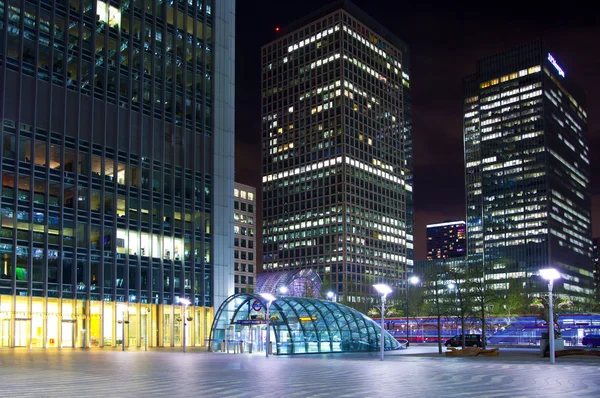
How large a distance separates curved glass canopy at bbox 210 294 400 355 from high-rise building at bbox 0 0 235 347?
34.7ft

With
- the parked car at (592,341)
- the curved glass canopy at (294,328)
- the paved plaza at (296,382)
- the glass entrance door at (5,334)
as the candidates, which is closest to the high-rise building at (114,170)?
the glass entrance door at (5,334)

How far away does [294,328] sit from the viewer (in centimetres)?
5972

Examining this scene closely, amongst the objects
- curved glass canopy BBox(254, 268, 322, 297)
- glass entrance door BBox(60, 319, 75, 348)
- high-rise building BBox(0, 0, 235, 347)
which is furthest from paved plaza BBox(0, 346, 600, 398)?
curved glass canopy BBox(254, 268, 322, 297)

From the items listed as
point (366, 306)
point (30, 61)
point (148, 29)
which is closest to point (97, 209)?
point (30, 61)

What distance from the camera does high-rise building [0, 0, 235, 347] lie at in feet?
240

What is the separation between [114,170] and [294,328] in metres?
34.0

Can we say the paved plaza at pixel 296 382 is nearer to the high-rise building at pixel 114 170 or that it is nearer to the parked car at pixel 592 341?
the high-rise building at pixel 114 170

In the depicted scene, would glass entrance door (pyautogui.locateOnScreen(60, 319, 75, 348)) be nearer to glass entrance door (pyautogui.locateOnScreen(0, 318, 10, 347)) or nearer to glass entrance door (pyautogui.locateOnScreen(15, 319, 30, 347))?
glass entrance door (pyautogui.locateOnScreen(15, 319, 30, 347))

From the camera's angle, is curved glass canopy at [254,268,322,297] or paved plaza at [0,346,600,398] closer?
paved plaza at [0,346,600,398]

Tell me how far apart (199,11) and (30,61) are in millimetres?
28266

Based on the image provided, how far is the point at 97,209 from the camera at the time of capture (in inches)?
3152

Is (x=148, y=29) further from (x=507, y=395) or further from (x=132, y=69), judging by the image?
(x=507, y=395)

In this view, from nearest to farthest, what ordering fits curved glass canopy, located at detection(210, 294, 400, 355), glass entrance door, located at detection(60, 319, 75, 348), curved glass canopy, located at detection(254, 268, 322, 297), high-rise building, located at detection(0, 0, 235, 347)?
curved glass canopy, located at detection(210, 294, 400, 355)
high-rise building, located at detection(0, 0, 235, 347)
glass entrance door, located at detection(60, 319, 75, 348)
curved glass canopy, located at detection(254, 268, 322, 297)

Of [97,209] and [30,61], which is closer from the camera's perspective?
[30,61]
